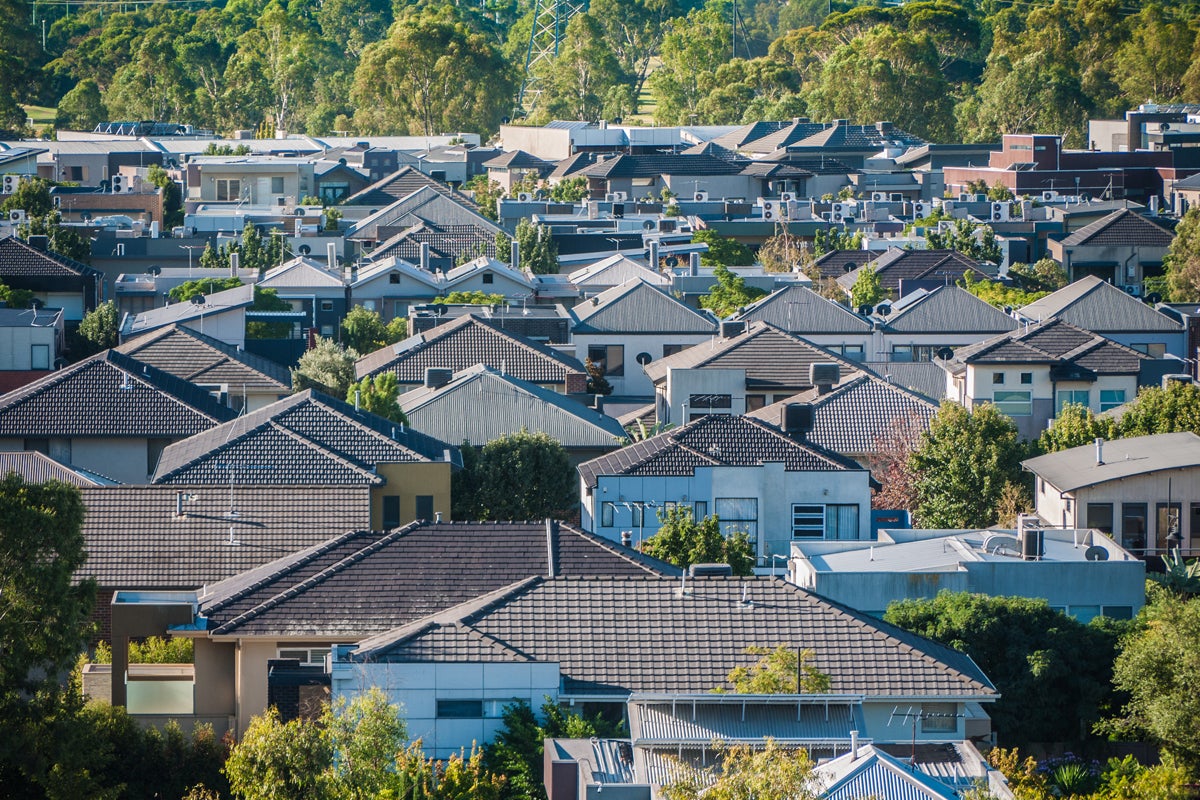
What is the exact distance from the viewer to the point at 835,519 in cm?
3131

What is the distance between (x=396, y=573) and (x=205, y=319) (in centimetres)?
2442

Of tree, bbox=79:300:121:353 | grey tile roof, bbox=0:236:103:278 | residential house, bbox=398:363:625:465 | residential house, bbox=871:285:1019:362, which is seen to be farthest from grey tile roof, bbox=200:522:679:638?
grey tile roof, bbox=0:236:103:278

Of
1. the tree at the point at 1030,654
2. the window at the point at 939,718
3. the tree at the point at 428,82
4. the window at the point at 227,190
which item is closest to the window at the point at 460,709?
the window at the point at 939,718

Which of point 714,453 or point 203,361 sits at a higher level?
point 203,361

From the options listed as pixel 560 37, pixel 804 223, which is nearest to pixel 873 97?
pixel 560 37

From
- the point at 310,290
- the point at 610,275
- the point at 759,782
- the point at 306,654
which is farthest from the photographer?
the point at 610,275

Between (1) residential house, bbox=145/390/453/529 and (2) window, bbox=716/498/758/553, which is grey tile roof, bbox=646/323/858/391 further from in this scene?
(1) residential house, bbox=145/390/453/529

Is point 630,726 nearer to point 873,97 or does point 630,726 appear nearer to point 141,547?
point 141,547

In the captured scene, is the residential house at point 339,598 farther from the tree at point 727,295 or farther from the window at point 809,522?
the tree at point 727,295

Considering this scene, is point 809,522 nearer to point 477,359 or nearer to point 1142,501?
point 1142,501

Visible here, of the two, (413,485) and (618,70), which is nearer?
(413,485)

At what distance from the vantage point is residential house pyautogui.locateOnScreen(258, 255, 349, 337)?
53.8 meters

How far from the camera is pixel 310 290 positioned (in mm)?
54688

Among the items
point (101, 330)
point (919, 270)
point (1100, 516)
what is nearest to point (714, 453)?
point (1100, 516)
